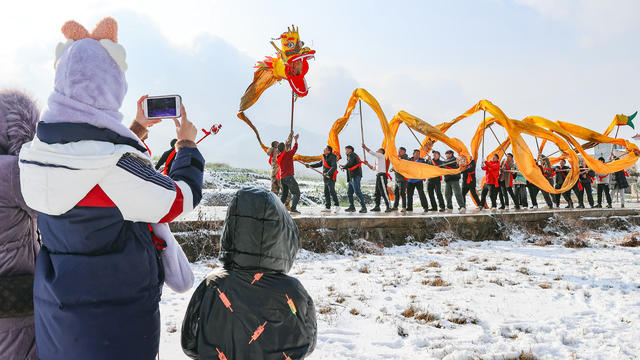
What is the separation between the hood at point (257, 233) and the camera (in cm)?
155

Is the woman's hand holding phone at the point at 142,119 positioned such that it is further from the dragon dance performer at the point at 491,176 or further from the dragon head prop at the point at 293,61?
the dragon dance performer at the point at 491,176

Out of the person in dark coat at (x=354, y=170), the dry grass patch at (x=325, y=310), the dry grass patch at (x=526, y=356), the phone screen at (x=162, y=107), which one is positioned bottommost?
the dry grass patch at (x=526, y=356)

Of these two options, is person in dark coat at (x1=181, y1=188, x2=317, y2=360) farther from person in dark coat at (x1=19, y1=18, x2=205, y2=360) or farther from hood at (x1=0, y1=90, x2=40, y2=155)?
hood at (x1=0, y1=90, x2=40, y2=155)

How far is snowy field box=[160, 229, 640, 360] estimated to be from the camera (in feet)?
12.0

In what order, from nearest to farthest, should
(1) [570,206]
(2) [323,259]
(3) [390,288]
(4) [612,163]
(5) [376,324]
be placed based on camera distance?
(5) [376,324]
(3) [390,288]
(2) [323,259]
(4) [612,163]
(1) [570,206]

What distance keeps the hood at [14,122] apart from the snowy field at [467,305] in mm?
2365

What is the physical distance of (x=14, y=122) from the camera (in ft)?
5.38

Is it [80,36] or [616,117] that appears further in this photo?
[616,117]

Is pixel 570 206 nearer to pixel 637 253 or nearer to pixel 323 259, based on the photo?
pixel 637 253

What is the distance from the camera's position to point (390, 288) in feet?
18.3

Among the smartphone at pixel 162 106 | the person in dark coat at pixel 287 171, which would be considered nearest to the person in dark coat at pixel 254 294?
the smartphone at pixel 162 106

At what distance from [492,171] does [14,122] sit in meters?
13.1

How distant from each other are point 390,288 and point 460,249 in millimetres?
3702

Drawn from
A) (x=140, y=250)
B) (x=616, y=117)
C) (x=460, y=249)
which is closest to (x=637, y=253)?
(x=460, y=249)
